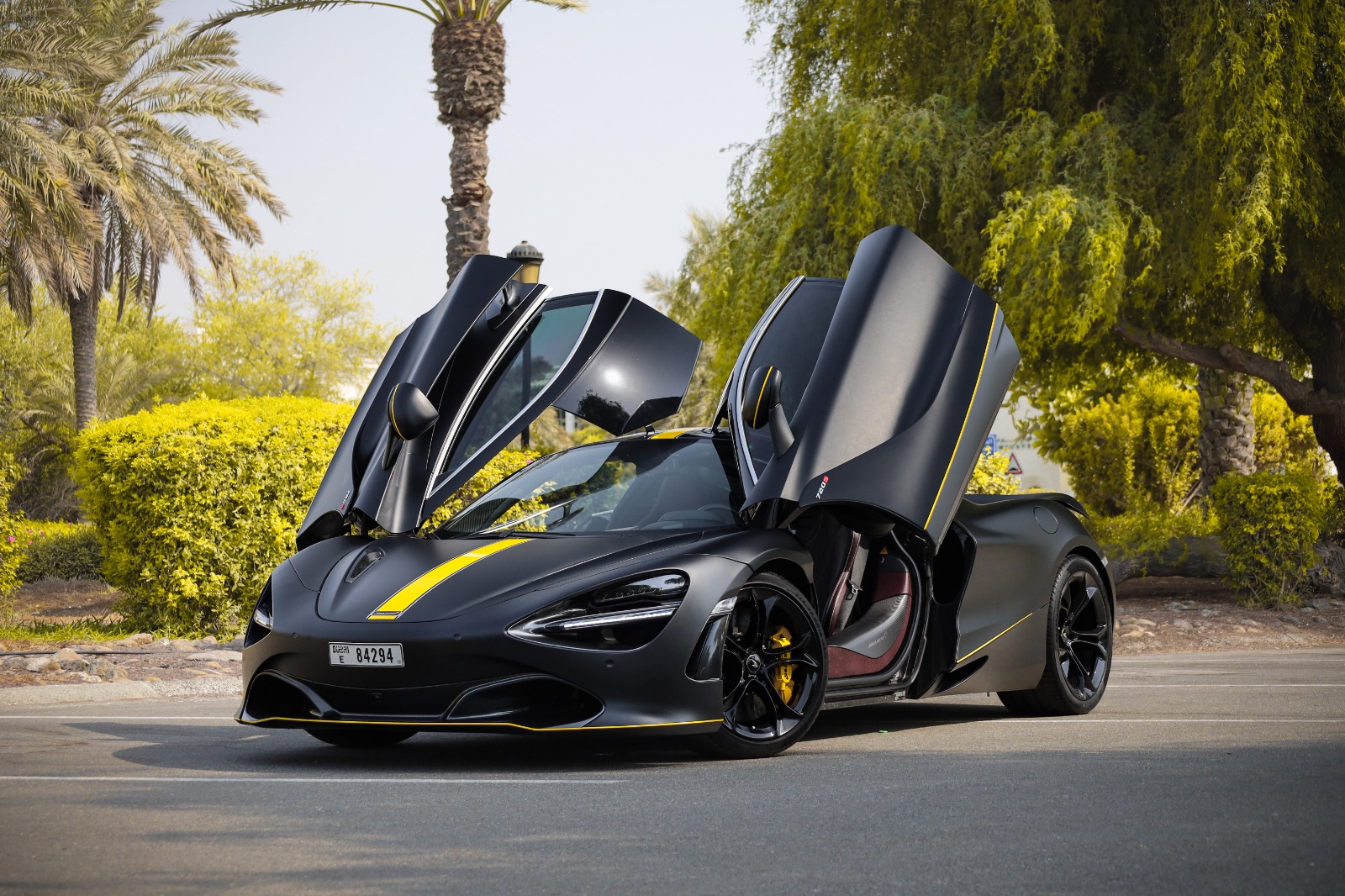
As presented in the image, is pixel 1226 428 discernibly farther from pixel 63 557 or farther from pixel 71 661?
pixel 63 557

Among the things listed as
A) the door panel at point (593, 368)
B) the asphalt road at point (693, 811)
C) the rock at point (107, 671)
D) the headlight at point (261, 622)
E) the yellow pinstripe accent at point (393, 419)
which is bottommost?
the rock at point (107, 671)

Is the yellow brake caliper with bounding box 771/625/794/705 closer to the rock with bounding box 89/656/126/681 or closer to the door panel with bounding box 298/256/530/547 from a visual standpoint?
the door panel with bounding box 298/256/530/547

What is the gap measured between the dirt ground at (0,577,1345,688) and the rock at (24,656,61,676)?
0.10ft

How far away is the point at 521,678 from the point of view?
216 inches

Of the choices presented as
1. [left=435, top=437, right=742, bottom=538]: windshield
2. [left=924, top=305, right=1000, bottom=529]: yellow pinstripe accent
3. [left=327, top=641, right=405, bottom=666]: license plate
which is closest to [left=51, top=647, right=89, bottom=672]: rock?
[left=435, top=437, right=742, bottom=538]: windshield

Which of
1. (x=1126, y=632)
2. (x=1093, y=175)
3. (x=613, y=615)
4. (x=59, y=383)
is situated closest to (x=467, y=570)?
(x=613, y=615)

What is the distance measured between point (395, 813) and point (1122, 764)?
2.80m

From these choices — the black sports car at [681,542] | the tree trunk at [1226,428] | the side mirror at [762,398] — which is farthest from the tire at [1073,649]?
the tree trunk at [1226,428]

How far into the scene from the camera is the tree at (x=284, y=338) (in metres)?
41.7

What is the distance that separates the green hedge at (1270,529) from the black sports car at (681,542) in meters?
7.73

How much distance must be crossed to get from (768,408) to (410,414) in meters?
1.66

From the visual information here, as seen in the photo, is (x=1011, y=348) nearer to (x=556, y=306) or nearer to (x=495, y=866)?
(x=556, y=306)

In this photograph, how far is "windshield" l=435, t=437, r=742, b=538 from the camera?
255 inches

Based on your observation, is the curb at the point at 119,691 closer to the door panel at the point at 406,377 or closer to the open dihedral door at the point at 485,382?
the door panel at the point at 406,377
